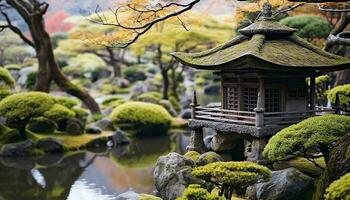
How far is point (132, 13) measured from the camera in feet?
55.4

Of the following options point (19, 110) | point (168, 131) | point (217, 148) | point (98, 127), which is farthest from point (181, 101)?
point (217, 148)

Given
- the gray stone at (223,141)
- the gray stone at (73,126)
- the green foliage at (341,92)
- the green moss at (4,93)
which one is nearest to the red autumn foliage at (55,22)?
the gray stone at (73,126)

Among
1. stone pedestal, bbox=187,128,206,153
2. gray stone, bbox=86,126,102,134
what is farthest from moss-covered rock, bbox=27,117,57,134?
stone pedestal, bbox=187,128,206,153

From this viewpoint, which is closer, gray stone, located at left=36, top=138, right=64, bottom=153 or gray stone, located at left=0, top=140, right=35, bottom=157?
gray stone, located at left=0, top=140, right=35, bottom=157

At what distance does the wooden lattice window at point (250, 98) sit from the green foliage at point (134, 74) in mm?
39245

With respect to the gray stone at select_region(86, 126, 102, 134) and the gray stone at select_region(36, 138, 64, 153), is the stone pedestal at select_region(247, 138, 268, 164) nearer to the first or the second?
the gray stone at select_region(36, 138, 64, 153)

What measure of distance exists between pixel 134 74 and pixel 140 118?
87.8 feet

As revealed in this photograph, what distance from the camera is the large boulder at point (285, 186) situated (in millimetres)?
13672

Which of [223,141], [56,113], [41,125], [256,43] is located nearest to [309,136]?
[256,43]

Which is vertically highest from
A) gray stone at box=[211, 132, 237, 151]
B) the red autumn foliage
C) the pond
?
the red autumn foliage

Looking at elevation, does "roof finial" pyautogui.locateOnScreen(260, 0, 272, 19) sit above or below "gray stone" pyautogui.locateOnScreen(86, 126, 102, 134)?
above

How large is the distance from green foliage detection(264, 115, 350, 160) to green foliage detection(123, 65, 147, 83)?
44150 mm

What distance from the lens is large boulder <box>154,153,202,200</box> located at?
595 inches

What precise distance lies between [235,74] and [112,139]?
1262 cm
